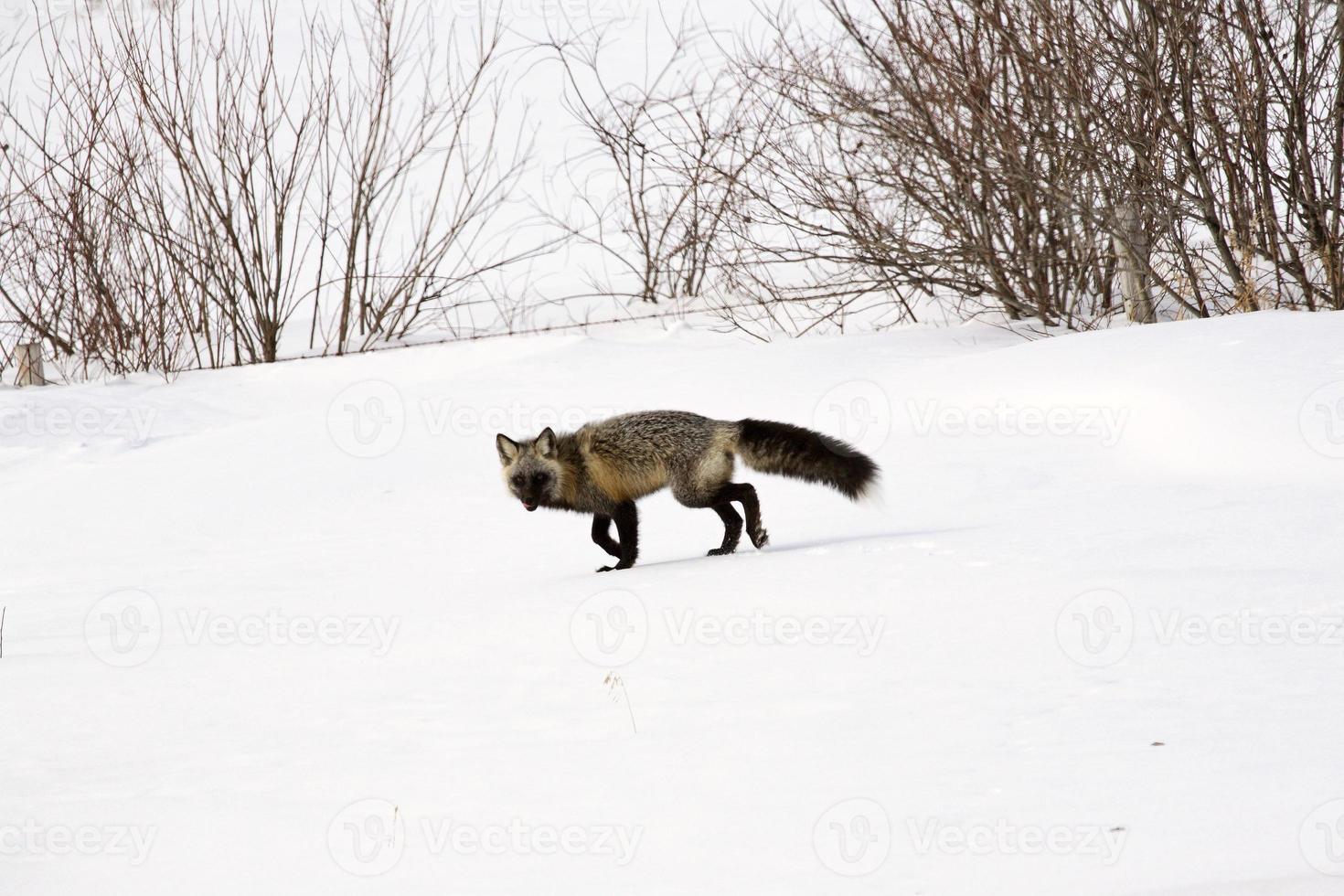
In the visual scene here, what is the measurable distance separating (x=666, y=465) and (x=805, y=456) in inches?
28.0

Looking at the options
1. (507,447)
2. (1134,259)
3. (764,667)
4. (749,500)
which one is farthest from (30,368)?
(764,667)

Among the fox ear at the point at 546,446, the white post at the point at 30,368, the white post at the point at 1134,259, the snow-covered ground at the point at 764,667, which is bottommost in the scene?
the snow-covered ground at the point at 764,667

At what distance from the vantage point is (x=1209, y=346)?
882cm

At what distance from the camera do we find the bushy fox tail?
6375 millimetres

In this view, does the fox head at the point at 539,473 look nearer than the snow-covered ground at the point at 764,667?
No

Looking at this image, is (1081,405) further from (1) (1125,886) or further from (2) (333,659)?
(1) (1125,886)

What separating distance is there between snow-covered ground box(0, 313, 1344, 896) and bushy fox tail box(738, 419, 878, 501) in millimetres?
334

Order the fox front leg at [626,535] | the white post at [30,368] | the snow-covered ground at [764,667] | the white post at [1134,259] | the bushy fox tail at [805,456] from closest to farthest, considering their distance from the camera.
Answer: the snow-covered ground at [764,667] < the bushy fox tail at [805,456] < the fox front leg at [626,535] < the white post at [1134,259] < the white post at [30,368]

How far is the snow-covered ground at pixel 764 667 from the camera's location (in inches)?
126

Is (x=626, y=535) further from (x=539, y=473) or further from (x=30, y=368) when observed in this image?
(x=30, y=368)

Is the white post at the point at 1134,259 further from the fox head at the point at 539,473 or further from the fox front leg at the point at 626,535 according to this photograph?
the fox head at the point at 539,473

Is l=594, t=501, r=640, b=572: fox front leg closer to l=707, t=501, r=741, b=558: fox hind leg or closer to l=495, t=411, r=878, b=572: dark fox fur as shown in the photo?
l=495, t=411, r=878, b=572: dark fox fur

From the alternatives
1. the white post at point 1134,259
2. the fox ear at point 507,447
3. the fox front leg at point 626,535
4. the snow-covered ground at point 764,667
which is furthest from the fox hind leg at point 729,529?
the white post at point 1134,259

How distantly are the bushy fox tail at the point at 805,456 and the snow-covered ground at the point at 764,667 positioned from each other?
334mm
